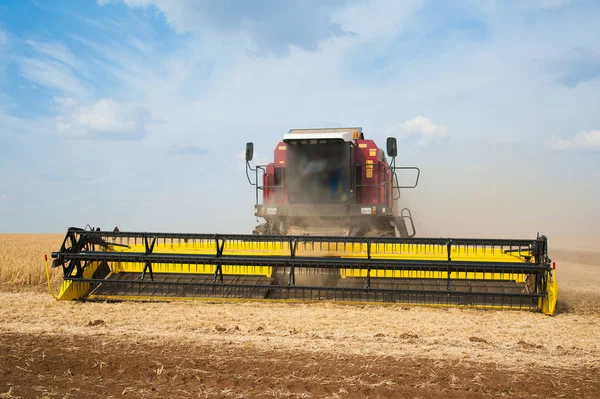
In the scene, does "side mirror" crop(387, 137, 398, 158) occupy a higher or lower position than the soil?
Answer: higher

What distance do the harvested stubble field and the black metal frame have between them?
35cm

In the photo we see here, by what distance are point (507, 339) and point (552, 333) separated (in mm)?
808

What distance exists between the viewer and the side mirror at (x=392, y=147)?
10078 millimetres

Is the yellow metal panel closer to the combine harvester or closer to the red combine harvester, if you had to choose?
the combine harvester

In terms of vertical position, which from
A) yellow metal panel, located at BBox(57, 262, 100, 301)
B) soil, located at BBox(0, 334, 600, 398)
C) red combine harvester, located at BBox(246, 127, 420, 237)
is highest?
red combine harvester, located at BBox(246, 127, 420, 237)

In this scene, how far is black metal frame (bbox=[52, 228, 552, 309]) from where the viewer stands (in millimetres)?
8195

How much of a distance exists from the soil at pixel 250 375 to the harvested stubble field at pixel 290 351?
0.04ft

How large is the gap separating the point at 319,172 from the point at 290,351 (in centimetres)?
548

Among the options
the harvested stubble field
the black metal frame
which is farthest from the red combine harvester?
the harvested stubble field

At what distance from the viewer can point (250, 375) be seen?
4.69 meters

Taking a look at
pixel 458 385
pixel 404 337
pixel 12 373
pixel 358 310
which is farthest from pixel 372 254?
pixel 12 373

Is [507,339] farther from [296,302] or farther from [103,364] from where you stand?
[103,364]

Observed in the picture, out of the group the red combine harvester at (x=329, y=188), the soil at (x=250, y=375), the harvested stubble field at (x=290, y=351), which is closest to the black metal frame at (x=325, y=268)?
the harvested stubble field at (x=290, y=351)

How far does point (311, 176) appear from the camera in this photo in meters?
10.6
